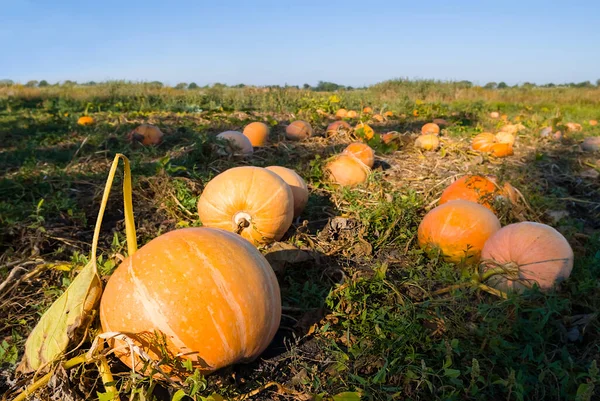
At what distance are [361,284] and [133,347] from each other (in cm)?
120

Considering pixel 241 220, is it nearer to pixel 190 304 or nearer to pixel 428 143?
pixel 190 304

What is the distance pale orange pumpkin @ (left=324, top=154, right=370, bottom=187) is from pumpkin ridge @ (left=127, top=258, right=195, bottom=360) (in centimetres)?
273

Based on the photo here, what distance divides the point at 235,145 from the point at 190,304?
3.32m

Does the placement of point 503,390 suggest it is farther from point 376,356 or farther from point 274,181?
point 274,181

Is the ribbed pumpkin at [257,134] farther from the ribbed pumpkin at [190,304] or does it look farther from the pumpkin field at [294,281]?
the ribbed pumpkin at [190,304]

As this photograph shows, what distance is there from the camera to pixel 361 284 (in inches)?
89.0

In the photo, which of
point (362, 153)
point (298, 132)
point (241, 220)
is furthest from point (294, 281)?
point (298, 132)

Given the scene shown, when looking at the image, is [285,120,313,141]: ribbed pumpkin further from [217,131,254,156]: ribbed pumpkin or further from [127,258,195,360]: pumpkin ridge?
[127,258,195,360]: pumpkin ridge

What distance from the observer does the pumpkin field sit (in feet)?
5.24

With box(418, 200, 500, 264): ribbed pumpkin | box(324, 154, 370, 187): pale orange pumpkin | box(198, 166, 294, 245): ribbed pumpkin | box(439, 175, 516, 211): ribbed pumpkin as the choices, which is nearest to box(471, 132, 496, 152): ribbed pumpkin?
box(439, 175, 516, 211): ribbed pumpkin

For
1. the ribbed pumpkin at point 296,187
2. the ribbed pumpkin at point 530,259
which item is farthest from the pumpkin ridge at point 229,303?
the ribbed pumpkin at point 296,187

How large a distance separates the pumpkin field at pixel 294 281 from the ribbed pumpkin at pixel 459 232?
1 cm

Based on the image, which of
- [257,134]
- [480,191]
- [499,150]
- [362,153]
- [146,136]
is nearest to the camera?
[480,191]

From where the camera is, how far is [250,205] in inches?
108
